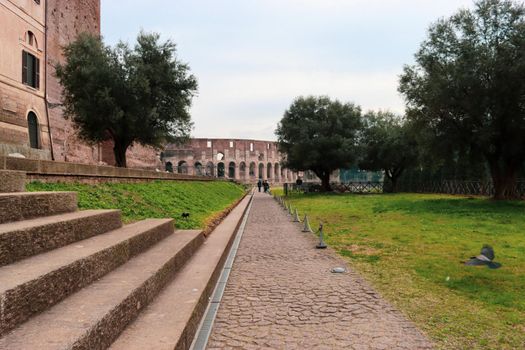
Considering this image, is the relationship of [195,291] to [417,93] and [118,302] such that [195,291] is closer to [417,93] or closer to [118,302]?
[118,302]

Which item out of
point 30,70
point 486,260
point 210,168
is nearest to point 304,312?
point 486,260

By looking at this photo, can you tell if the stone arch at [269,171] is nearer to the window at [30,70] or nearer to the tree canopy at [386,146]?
the tree canopy at [386,146]

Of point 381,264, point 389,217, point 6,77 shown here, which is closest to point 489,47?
point 389,217

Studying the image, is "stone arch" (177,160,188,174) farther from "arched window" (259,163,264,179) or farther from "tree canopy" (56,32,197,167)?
"tree canopy" (56,32,197,167)

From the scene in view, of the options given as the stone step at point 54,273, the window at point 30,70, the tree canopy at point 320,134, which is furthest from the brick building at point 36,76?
the tree canopy at point 320,134

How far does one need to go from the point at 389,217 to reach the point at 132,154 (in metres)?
29.4

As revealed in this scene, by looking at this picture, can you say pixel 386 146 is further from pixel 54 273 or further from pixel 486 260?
pixel 54 273

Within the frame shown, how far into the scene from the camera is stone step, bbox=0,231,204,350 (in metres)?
2.03

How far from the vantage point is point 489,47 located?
18.4 meters

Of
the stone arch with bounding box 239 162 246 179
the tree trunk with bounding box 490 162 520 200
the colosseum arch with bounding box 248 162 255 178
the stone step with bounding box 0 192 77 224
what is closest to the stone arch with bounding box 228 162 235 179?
the stone arch with bounding box 239 162 246 179

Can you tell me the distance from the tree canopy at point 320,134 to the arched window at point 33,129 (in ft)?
69.5

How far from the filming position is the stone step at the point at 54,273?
2.10m

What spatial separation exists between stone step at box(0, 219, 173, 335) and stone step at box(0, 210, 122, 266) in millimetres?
71

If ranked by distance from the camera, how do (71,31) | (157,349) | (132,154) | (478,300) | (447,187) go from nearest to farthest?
(157,349) < (478,300) < (71,31) < (447,187) < (132,154)
